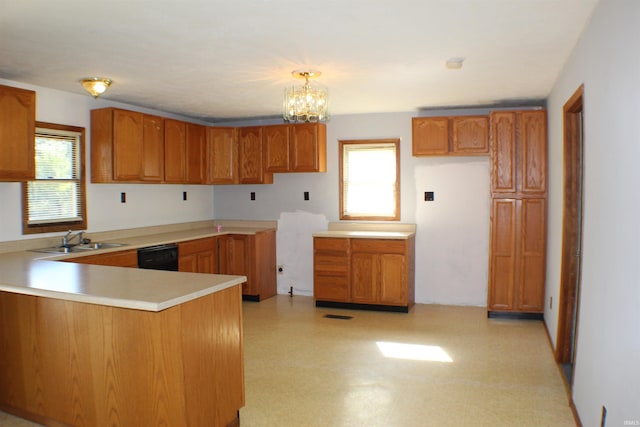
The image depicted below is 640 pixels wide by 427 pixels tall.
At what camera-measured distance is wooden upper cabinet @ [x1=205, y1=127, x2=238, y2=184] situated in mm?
6125

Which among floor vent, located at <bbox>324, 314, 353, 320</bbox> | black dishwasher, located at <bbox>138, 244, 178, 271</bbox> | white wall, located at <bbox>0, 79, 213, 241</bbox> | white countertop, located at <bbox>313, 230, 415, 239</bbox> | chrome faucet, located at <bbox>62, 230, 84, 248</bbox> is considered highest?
white wall, located at <bbox>0, 79, 213, 241</bbox>

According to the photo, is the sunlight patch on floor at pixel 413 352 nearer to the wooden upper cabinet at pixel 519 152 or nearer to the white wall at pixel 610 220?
the white wall at pixel 610 220

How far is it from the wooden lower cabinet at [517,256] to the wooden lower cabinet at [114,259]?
3.51 m

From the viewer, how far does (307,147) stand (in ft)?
19.4

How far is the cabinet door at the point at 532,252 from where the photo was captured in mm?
4883

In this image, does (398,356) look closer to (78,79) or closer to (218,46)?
(218,46)

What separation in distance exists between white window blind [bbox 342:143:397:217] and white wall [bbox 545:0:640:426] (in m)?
2.96

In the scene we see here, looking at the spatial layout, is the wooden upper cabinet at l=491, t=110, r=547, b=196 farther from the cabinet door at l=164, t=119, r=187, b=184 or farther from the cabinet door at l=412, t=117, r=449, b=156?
the cabinet door at l=164, t=119, r=187, b=184

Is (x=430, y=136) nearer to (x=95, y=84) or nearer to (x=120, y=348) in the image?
(x=95, y=84)

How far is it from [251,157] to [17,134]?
283 cm

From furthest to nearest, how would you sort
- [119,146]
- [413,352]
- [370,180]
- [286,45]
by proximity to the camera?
[370,180] < [119,146] < [413,352] < [286,45]

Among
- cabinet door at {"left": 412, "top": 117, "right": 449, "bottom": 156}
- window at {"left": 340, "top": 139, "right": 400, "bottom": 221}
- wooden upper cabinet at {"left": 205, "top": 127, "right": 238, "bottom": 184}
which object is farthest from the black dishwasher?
cabinet door at {"left": 412, "top": 117, "right": 449, "bottom": 156}

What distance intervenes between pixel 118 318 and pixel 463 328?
3382 mm

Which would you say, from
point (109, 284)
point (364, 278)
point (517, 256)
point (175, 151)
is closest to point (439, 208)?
point (517, 256)
